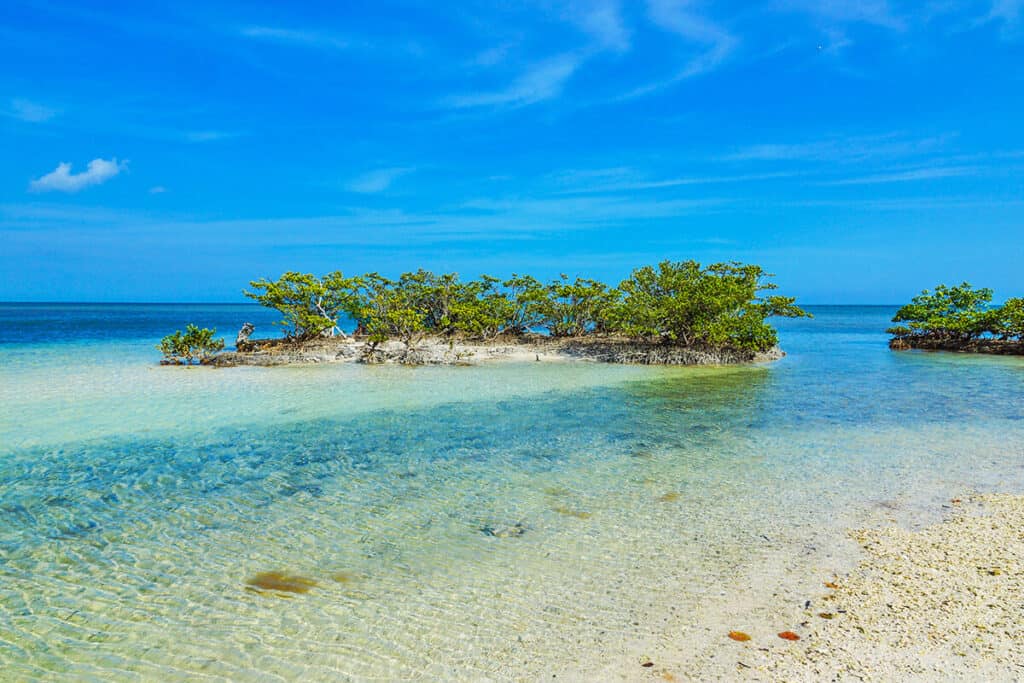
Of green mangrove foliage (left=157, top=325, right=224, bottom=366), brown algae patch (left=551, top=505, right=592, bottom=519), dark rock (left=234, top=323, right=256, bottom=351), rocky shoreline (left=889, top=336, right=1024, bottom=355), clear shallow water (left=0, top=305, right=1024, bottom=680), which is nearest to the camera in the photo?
clear shallow water (left=0, top=305, right=1024, bottom=680)

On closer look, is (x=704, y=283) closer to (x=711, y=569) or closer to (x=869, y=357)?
(x=869, y=357)

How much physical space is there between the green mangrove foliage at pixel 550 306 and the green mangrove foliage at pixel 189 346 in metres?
3.54

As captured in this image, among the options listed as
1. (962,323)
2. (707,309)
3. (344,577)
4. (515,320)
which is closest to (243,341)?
(515,320)

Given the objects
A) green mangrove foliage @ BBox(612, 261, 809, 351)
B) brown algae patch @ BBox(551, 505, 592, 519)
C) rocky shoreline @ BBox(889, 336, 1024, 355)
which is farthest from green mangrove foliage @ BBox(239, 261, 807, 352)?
brown algae patch @ BBox(551, 505, 592, 519)

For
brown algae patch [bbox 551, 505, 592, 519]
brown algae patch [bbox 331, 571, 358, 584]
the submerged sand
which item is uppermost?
the submerged sand

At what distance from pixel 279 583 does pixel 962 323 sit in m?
39.1

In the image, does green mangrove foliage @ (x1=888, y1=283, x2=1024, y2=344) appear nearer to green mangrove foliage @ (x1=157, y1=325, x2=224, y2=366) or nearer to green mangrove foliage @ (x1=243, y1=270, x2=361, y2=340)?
green mangrove foliage @ (x1=243, y1=270, x2=361, y2=340)

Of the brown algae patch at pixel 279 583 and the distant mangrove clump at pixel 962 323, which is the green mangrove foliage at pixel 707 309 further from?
the brown algae patch at pixel 279 583

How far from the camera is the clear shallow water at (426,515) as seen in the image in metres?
4.78

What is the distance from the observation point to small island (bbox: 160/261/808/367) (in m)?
27.5

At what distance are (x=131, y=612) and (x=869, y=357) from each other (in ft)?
112

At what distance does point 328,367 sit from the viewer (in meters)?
25.4

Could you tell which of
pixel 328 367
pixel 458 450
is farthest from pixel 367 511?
pixel 328 367

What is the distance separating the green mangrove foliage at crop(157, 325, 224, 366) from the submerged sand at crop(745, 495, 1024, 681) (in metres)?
26.7
